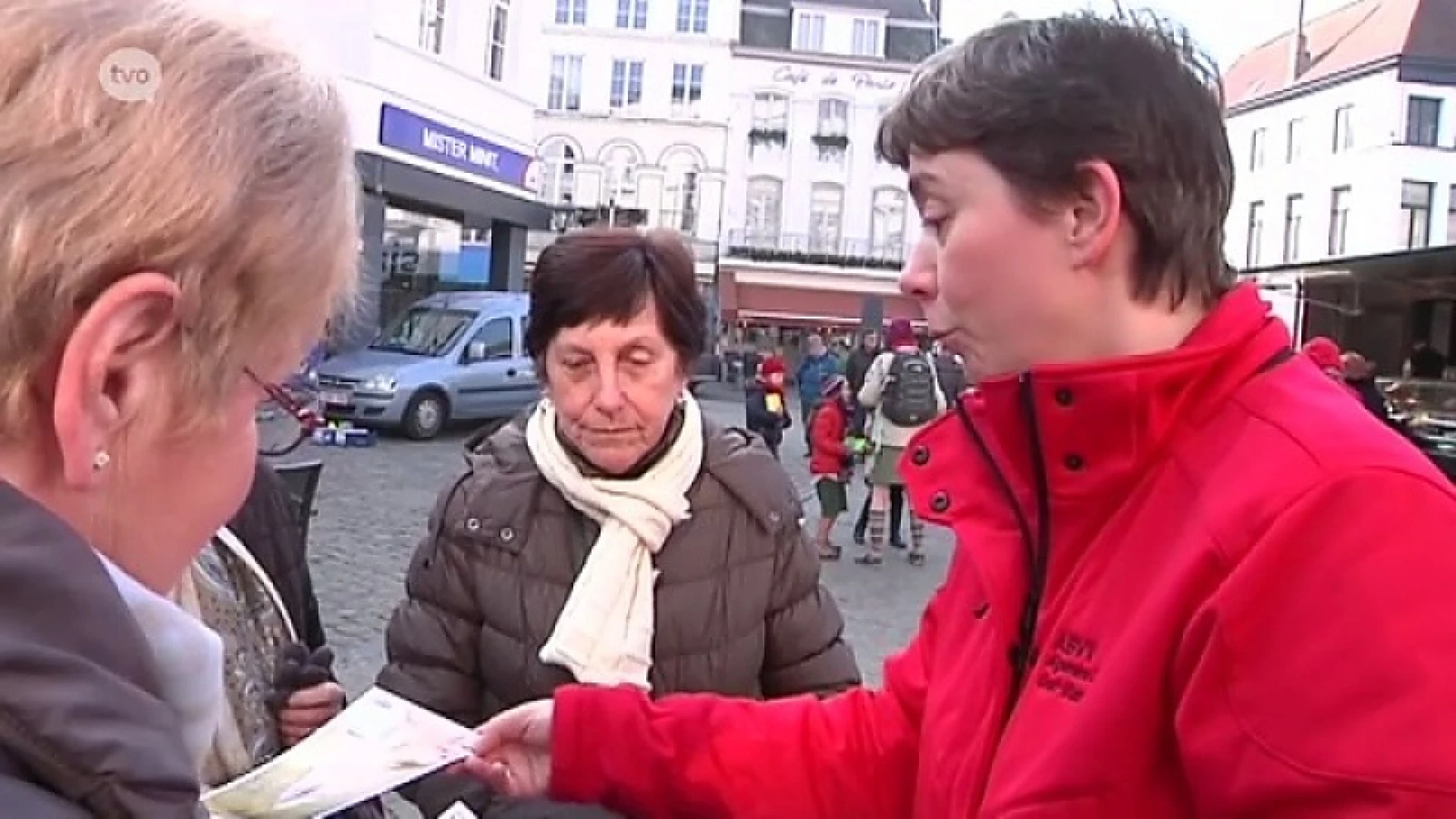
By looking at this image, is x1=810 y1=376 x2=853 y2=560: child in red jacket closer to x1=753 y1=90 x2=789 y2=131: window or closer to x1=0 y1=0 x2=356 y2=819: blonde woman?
x1=0 y1=0 x2=356 y2=819: blonde woman

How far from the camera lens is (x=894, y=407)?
10.5 m

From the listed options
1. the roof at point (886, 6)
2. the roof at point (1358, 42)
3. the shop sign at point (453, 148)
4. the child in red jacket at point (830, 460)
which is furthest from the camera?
the roof at point (886, 6)

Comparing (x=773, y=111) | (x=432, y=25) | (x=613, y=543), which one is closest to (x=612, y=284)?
(x=613, y=543)

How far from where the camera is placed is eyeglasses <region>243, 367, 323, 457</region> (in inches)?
44.8

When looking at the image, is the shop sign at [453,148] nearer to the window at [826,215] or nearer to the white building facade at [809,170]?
the white building facade at [809,170]

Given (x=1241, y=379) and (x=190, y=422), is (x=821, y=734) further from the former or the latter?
(x=190, y=422)

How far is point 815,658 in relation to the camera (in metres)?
2.64

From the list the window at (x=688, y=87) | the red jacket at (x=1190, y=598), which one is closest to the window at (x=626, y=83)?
the window at (x=688, y=87)

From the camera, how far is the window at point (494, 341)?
17641 millimetres

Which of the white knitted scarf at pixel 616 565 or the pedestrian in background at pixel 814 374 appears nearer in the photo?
the white knitted scarf at pixel 616 565

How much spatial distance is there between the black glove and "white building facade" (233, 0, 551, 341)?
53.8ft

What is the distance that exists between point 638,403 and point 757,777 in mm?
817

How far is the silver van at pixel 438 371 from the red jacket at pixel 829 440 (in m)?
5.85

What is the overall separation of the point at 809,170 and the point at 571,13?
31.7ft
